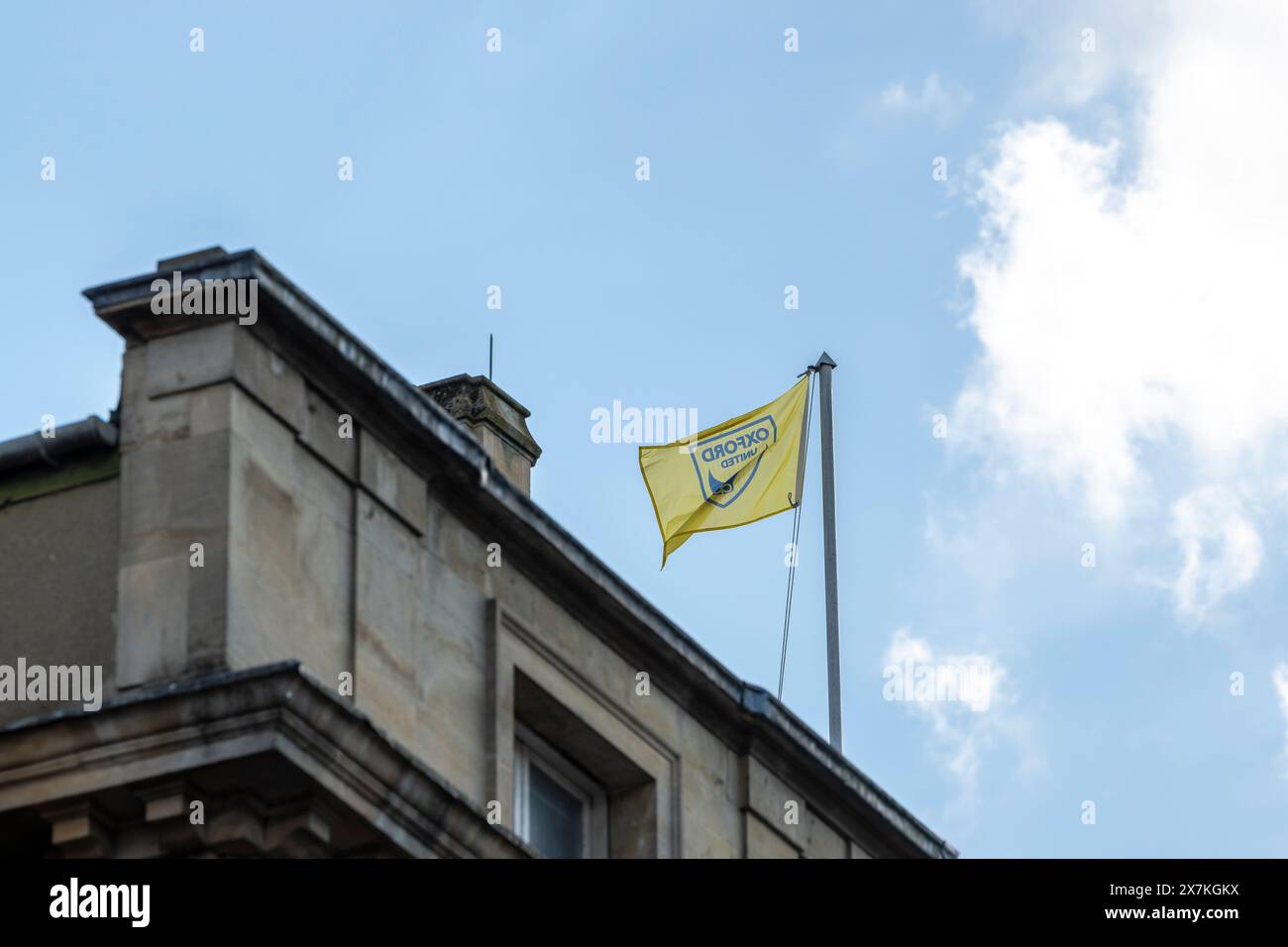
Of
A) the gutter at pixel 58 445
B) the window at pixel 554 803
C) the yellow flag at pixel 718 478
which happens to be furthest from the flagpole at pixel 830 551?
the gutter at pixel 58 445

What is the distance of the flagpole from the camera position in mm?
29136

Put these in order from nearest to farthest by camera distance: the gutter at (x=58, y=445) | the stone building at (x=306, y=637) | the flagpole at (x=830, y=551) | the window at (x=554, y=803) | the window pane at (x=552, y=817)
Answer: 1. the stone building at (x=306, y=637)
2. the gutter at (x=58, y=445)
3. the window at (x=554, y=803)
4. the window pane at (x=552, y=817)
5. the flagpole at (x=830, y=551)

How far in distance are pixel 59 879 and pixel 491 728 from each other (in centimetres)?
408

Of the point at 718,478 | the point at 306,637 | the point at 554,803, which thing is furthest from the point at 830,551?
the point at 306,637

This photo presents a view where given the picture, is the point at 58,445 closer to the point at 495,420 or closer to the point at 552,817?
the point at 552,817

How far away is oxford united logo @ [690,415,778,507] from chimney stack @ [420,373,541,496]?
1457 millimetres

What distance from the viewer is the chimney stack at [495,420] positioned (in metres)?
30.1

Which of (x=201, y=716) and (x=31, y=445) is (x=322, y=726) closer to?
(x=201, y=716)

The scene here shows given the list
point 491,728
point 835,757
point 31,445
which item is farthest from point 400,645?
point 835,757

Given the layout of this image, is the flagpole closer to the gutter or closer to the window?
the window

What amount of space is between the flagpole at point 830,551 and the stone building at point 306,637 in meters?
4.04

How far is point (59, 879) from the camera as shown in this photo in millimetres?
19156

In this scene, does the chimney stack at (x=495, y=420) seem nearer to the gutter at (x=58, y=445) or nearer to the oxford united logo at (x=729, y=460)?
the oxford united logo at (x=729, y=460)

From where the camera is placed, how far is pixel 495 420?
30234mm
